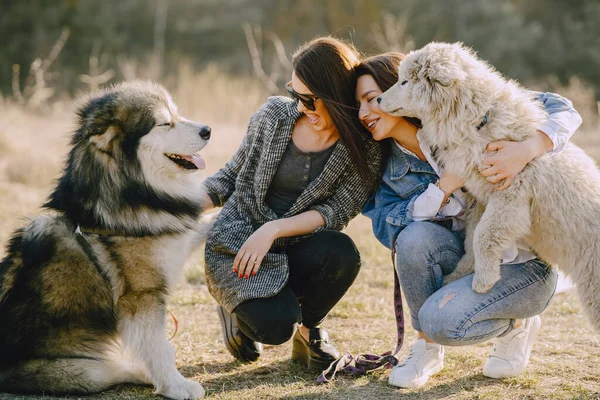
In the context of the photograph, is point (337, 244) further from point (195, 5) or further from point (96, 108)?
point (195, 5)

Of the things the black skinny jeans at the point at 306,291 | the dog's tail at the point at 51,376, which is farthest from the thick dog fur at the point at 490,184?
the dog's tail at the point at 51,376

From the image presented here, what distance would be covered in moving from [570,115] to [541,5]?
18.3 m

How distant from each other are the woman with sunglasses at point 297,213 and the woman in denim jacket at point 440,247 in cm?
12

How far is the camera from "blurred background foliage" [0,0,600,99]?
16.9 metres

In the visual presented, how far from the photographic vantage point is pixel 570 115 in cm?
277

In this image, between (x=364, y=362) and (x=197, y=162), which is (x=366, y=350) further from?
(x=197, y=162)

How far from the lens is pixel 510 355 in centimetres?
283

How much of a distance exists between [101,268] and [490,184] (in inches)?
67.1

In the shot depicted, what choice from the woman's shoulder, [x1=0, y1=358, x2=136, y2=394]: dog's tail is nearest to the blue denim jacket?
the woman's shoulder

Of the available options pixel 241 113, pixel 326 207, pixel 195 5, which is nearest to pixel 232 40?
pixel 195 5

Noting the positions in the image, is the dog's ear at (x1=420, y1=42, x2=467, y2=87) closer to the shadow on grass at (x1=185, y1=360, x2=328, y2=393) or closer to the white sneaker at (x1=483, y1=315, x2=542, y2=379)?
the white sneaker at (x1=483, y1=315, x2=542, y2=379)

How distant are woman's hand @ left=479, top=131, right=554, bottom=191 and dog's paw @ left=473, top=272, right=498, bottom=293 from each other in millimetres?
376

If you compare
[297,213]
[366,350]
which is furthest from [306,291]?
[366,350]

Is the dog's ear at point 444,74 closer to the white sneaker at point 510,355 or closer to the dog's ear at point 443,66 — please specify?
the dog's ear at point 443,66
